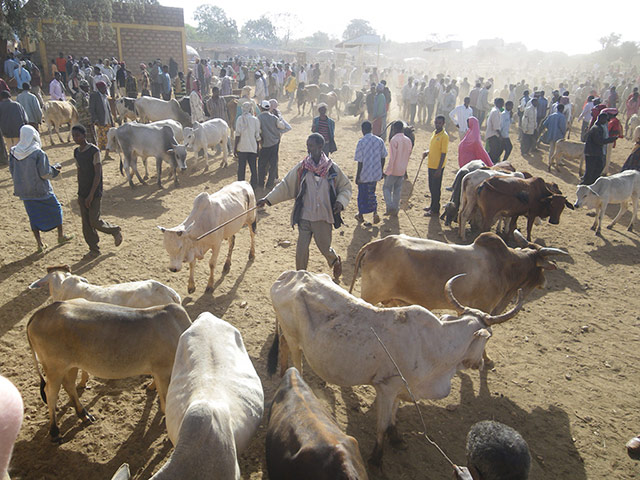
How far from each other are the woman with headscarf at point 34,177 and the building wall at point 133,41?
74.6 ft

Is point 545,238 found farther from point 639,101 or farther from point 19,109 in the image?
point 639,101

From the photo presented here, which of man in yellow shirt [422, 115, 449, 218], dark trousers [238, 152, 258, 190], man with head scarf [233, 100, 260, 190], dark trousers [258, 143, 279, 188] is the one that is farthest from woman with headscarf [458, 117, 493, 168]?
dark trousers [238, 152, 258, 190]

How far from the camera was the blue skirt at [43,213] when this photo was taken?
6996 millimetres

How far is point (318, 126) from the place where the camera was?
10500 mm

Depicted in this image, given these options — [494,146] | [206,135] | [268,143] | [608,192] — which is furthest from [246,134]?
[608,192]

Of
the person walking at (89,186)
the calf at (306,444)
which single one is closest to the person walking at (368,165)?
the person walking at (89,186)

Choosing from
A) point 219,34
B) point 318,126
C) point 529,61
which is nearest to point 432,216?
point 318,126

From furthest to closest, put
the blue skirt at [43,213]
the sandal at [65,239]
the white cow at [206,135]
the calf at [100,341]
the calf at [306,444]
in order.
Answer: the white cow at [206,135] < the sandal at [65,239] < the blue skirt at [43,213] < the calf at [100,341] < the calf at [306,444]

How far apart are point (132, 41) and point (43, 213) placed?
2416 centimetres

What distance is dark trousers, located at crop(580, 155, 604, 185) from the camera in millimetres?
11133

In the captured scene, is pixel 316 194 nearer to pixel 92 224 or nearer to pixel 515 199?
pixel 92 224

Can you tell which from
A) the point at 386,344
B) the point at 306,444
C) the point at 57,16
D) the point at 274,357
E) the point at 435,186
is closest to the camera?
the point at 306,444

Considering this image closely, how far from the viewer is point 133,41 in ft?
88.4

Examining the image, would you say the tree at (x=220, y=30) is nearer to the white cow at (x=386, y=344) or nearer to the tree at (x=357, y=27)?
the tree at (x=357, y=27)
